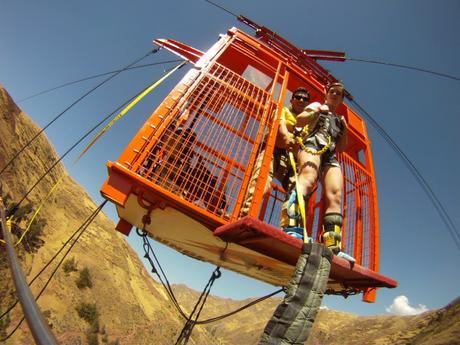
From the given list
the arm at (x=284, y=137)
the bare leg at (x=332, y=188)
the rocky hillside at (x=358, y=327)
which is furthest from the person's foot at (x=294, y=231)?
the rocky hillside at (x=358, y=327)

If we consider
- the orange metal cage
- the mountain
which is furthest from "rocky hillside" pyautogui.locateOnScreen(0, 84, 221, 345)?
the orange metal cage

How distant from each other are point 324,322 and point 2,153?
80900 millimetres

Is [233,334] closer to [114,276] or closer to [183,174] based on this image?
[114,276]

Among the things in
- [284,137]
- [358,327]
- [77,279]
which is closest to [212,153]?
[284,137]

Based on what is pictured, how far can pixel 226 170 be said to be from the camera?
3682 millimetres

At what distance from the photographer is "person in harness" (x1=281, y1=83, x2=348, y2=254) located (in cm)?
315

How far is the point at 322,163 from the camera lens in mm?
3664

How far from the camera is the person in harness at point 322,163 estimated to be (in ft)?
10.3

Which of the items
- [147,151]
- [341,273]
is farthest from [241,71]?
[341,273]

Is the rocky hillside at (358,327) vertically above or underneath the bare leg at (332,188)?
above

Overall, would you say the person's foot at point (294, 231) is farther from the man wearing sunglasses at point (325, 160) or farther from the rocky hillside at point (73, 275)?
the rocky hillside at point (73, 275)

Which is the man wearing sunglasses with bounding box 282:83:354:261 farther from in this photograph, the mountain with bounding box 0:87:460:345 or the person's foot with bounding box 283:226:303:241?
the mountain with bounding box 0:87:460:345

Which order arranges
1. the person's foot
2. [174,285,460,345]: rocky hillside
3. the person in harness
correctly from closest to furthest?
the person's foot
the person in harness
[174,285,460,345]: rocky hillside

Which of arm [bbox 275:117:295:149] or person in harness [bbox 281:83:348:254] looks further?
arm [bbox 275:117:295:149]
